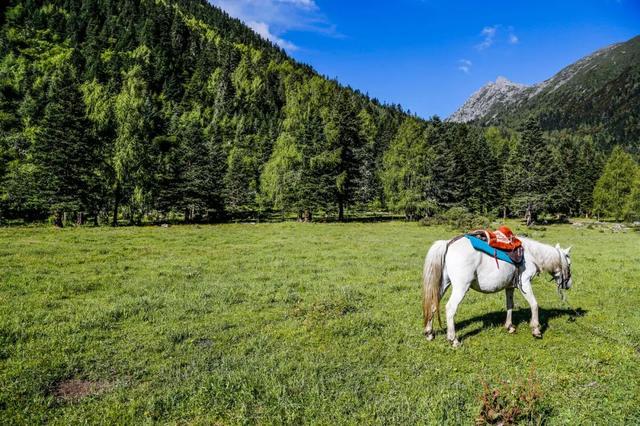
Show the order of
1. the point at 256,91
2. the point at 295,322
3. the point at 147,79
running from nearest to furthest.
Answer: the point at 295,322 < the point at 147,79 < the point at 256,91

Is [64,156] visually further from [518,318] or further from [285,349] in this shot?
[518,318]

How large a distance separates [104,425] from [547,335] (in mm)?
11305

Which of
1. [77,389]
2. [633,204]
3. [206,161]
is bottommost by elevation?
[77,389]

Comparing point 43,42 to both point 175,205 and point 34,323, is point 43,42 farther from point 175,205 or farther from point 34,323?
point 34,323

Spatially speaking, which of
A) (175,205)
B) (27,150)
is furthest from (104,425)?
(27,150)

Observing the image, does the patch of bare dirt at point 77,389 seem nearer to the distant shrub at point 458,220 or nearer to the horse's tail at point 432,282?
the horse's tail at point 432,282

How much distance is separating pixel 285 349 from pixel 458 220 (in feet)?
145

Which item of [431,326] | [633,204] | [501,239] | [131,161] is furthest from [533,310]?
[633,204]

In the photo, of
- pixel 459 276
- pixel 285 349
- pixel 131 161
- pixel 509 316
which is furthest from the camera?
pixel 131 161

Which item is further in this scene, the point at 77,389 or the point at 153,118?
the point at 153,118

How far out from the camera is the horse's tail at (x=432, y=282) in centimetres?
1019

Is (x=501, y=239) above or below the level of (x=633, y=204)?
below

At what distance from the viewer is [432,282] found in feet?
33.6

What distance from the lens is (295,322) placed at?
11305 mm
